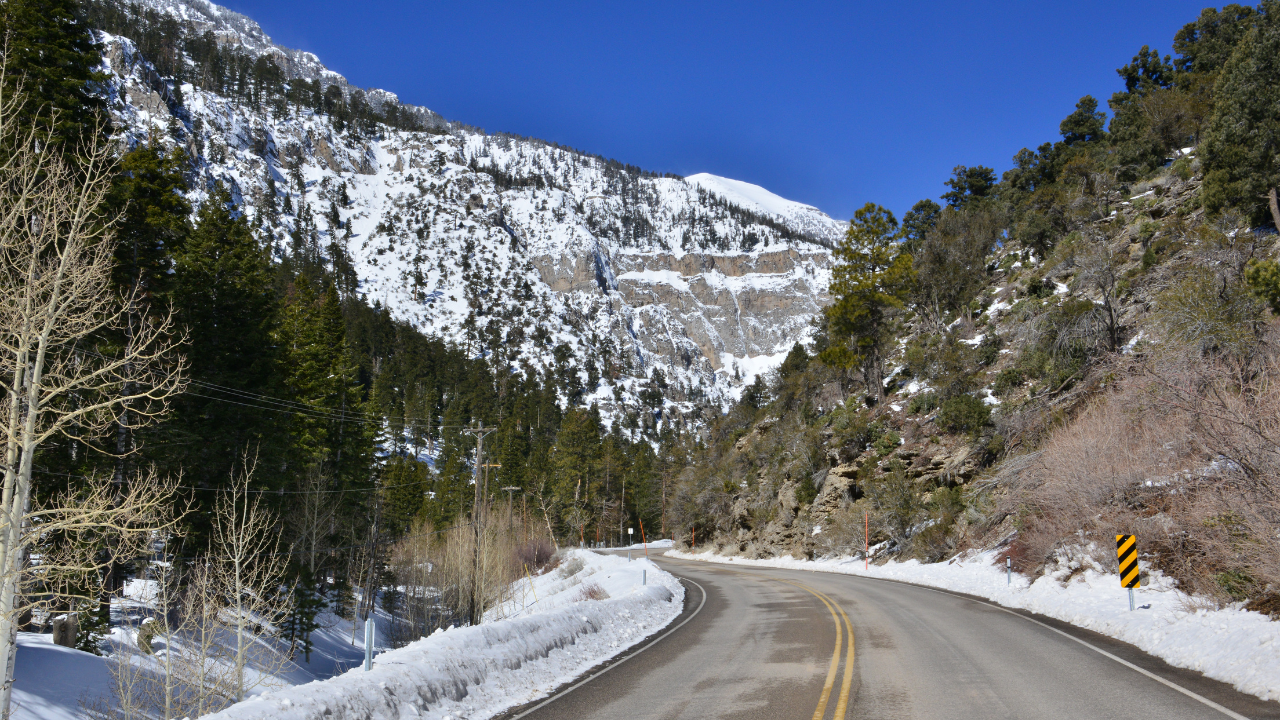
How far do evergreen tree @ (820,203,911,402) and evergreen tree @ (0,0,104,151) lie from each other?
3597 centimetres

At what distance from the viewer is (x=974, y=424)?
30.5m

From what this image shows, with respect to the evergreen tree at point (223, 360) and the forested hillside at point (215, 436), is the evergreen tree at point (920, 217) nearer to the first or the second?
the forested hillside at point (215, 436)

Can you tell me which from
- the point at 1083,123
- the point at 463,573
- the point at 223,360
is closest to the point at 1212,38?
the point at 1083,123

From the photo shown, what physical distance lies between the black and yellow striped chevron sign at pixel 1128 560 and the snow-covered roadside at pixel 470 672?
9.02 metres

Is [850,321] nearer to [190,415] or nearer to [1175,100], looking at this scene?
[1175,100]

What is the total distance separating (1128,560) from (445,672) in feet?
39.7

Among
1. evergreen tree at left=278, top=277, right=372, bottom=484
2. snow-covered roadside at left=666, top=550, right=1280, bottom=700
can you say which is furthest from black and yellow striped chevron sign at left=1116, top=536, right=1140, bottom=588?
evergreen tree at left=278, top=277, right=372, bottom=484

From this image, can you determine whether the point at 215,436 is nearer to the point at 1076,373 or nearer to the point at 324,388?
the point at 324,388

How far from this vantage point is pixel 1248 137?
29.1m

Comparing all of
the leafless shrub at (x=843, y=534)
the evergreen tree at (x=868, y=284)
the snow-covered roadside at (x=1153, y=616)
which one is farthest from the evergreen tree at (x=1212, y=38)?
the snow-covered roadside at (x=1153, y=616)

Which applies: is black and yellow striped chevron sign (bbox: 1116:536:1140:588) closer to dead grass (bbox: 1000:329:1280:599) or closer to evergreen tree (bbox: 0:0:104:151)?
dead grass (bbox: 1000:329:1280:599)

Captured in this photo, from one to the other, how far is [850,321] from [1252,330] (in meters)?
24.5

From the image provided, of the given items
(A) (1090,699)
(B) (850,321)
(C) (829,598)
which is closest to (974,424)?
(B) (850,321)

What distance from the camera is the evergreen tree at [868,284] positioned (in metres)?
42.1
